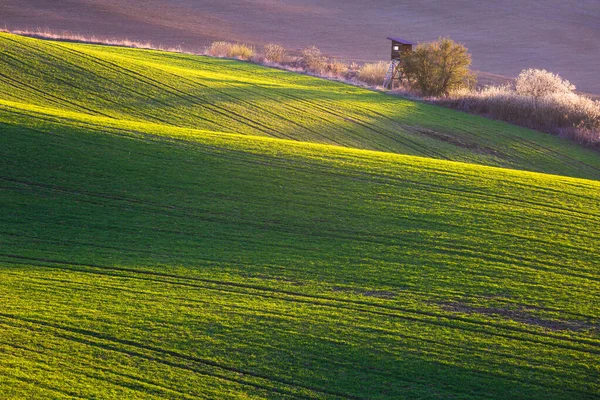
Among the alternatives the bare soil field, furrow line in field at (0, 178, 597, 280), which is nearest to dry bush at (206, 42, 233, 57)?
the bare soil field

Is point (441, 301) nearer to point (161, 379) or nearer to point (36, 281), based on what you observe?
point (161, 379)

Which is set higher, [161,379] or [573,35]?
[573,35]

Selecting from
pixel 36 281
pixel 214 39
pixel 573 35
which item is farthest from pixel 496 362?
pixel 573 35

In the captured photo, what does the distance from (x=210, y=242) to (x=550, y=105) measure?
2978cm

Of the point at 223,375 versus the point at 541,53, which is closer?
the point at 223,375

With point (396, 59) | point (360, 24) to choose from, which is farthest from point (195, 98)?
point (360, 24)

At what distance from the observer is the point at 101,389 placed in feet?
21.9

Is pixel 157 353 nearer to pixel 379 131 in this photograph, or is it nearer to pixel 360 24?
pixel 379 131

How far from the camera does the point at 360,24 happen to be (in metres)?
96.4

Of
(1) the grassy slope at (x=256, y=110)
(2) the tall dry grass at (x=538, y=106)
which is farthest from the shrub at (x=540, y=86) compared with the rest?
(1) the grassy slope at (x=256, y=110)

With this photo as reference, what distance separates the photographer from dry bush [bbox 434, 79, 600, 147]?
32875 mm

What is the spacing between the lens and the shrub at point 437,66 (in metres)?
39.1

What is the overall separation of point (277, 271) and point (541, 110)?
29.3 meters

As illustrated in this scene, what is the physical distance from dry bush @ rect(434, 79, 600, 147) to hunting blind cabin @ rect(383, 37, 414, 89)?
5.85m
